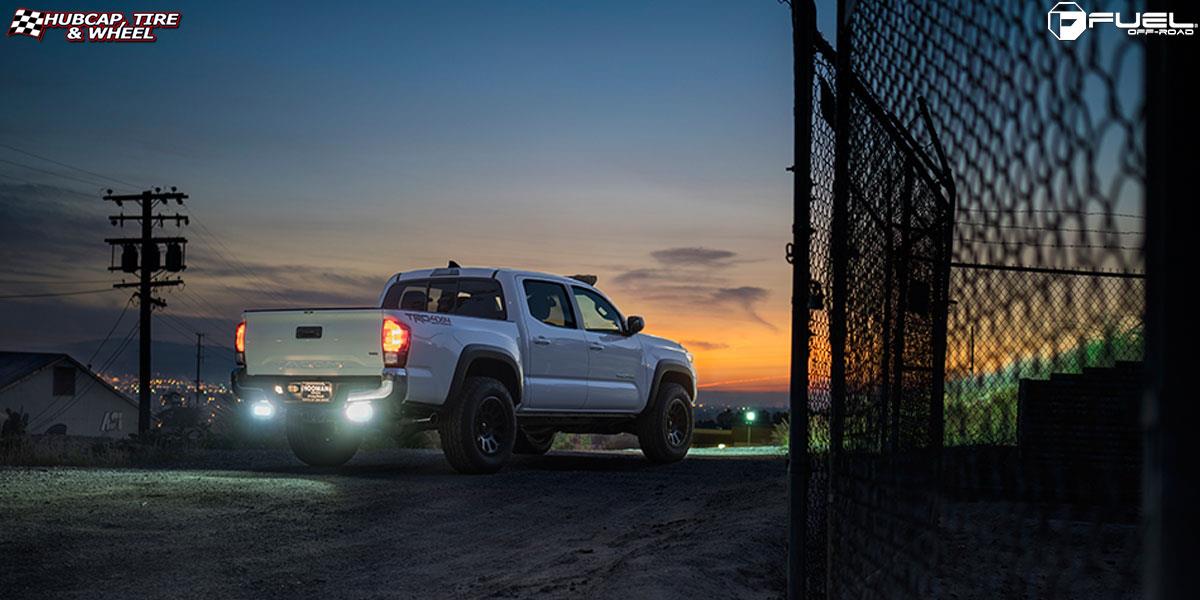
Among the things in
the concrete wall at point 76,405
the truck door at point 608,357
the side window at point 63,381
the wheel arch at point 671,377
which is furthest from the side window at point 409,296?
the side window at point 63,381

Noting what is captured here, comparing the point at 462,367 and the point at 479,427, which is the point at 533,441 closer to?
the point at 479,427

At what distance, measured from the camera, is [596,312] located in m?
15.1

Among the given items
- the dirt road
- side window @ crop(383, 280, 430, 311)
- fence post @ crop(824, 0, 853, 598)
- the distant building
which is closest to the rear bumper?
the dirt road

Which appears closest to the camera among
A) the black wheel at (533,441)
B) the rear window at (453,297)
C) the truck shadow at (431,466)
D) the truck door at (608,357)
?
the truck shadow at (431,466)

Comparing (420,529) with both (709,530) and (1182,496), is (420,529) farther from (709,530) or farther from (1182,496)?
(1182,496)

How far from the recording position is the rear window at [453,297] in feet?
45.4

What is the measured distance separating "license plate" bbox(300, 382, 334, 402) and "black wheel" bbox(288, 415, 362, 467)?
1361 millimetres

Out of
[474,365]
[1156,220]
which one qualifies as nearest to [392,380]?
[474,365]

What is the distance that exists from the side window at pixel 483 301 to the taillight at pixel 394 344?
59.0 inches

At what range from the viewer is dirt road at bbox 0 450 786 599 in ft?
24.8

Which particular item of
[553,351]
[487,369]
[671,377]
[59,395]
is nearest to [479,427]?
[487,369]

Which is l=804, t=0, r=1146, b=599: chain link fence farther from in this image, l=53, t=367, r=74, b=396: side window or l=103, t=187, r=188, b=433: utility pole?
l=53, t=367, r=74, b=396: side window

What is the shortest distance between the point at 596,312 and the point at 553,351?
1123mm

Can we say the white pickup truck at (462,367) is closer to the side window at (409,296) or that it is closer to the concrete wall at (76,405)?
the side window at (409,296)
